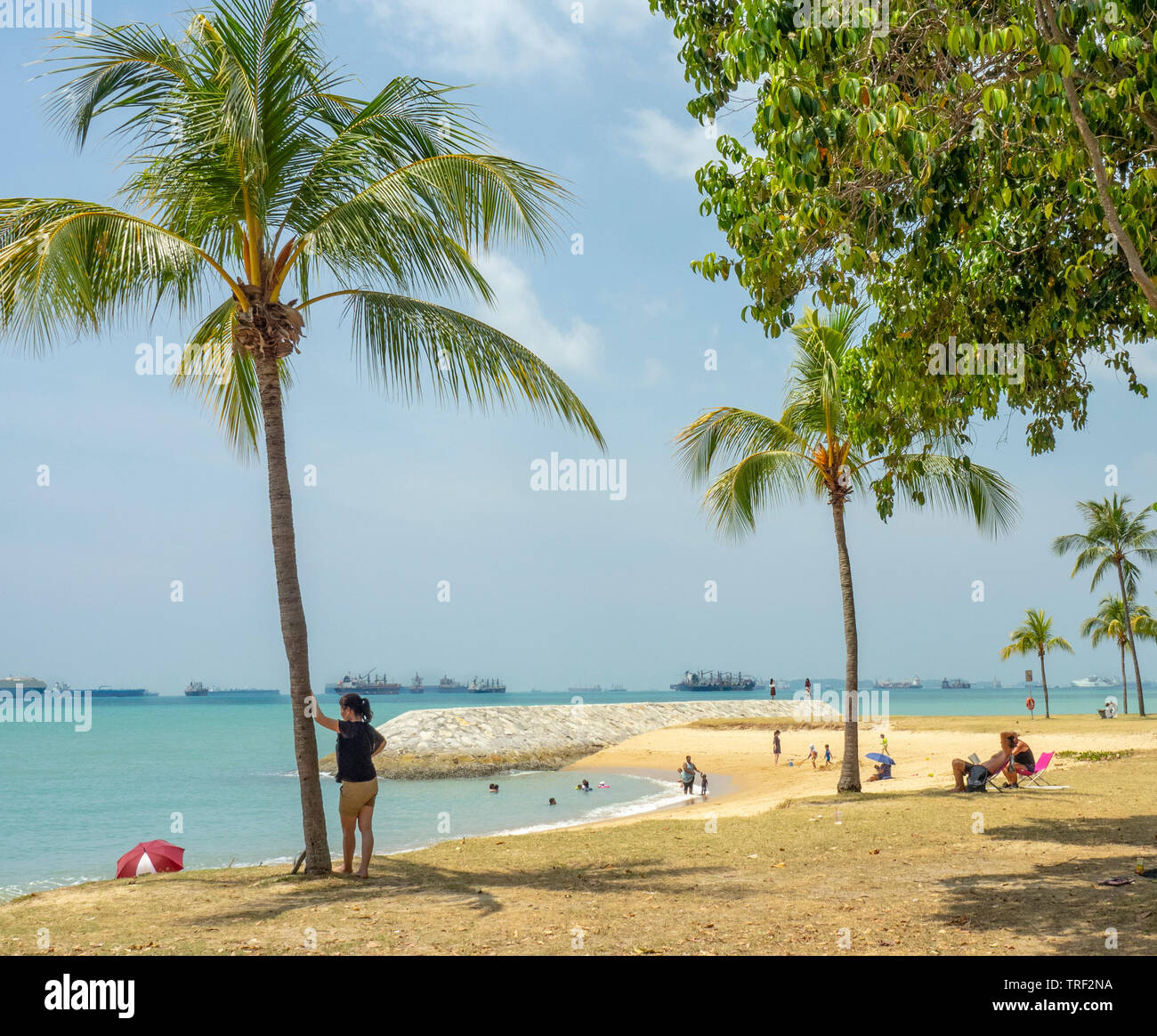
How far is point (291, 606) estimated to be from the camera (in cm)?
935

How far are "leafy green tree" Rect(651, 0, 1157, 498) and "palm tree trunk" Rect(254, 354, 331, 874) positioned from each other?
489cm

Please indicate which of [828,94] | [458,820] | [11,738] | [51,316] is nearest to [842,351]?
[828,94]

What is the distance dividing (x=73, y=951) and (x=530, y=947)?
3.32 metres

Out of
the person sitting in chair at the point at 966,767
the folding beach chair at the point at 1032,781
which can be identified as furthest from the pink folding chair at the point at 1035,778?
the person sitting in chair at the point at 966,767

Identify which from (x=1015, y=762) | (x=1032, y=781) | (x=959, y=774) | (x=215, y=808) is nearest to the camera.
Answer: (x=959, y=774)

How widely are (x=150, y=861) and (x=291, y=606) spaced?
173 inches

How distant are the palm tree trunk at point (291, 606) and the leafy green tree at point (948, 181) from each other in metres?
4.89

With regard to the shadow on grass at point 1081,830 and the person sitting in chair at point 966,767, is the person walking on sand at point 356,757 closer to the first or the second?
the shadow on grass at point 1081,830

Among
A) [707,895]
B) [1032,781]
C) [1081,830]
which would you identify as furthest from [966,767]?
[707,895]

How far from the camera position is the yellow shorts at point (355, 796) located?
8.46 meters

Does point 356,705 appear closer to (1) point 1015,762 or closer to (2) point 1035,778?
(1) point 1015,762

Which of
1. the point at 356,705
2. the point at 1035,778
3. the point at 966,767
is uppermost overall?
the point at 356,705

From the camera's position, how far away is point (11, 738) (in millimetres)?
100562
